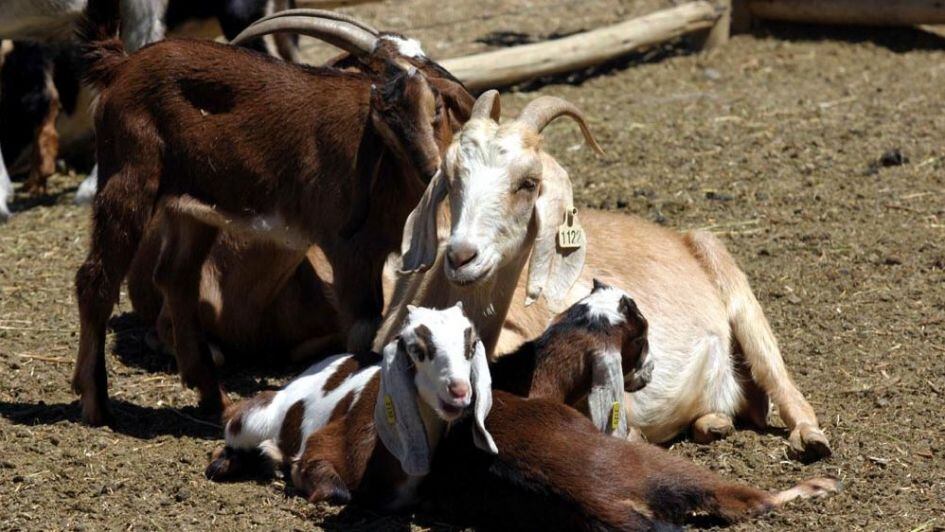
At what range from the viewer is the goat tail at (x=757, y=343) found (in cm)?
551

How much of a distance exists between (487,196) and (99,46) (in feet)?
6.30

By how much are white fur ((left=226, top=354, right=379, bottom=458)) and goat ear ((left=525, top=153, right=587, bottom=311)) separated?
0.64 m

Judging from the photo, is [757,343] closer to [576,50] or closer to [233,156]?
[233,156]

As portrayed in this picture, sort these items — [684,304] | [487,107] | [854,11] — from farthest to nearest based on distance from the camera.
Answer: [854,11], [684,304], [487,107]

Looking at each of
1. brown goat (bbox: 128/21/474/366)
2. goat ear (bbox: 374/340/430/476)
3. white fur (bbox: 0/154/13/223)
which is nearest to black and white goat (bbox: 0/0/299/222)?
white fur (bbox: 0/154/13/223)

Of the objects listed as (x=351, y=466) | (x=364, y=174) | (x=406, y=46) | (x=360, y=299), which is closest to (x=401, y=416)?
(x=351, y=466)

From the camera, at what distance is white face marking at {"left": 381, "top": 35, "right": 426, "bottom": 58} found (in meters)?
5.93

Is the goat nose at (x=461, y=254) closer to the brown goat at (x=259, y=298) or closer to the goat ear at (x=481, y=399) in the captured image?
the goat ear at (x=481, y=399)

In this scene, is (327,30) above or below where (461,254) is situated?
above

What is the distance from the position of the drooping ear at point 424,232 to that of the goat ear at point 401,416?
0.49m

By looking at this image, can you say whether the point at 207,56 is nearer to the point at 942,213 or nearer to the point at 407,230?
the point at 407,230

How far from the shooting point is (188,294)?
6098mm

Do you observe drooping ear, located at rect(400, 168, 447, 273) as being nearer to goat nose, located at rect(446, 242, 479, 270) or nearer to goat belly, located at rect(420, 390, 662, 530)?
goat nose, located at rect(446, 242, 479, 270)

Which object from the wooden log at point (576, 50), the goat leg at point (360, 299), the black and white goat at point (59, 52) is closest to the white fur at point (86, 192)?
the black and white goat at point (59, 52)
